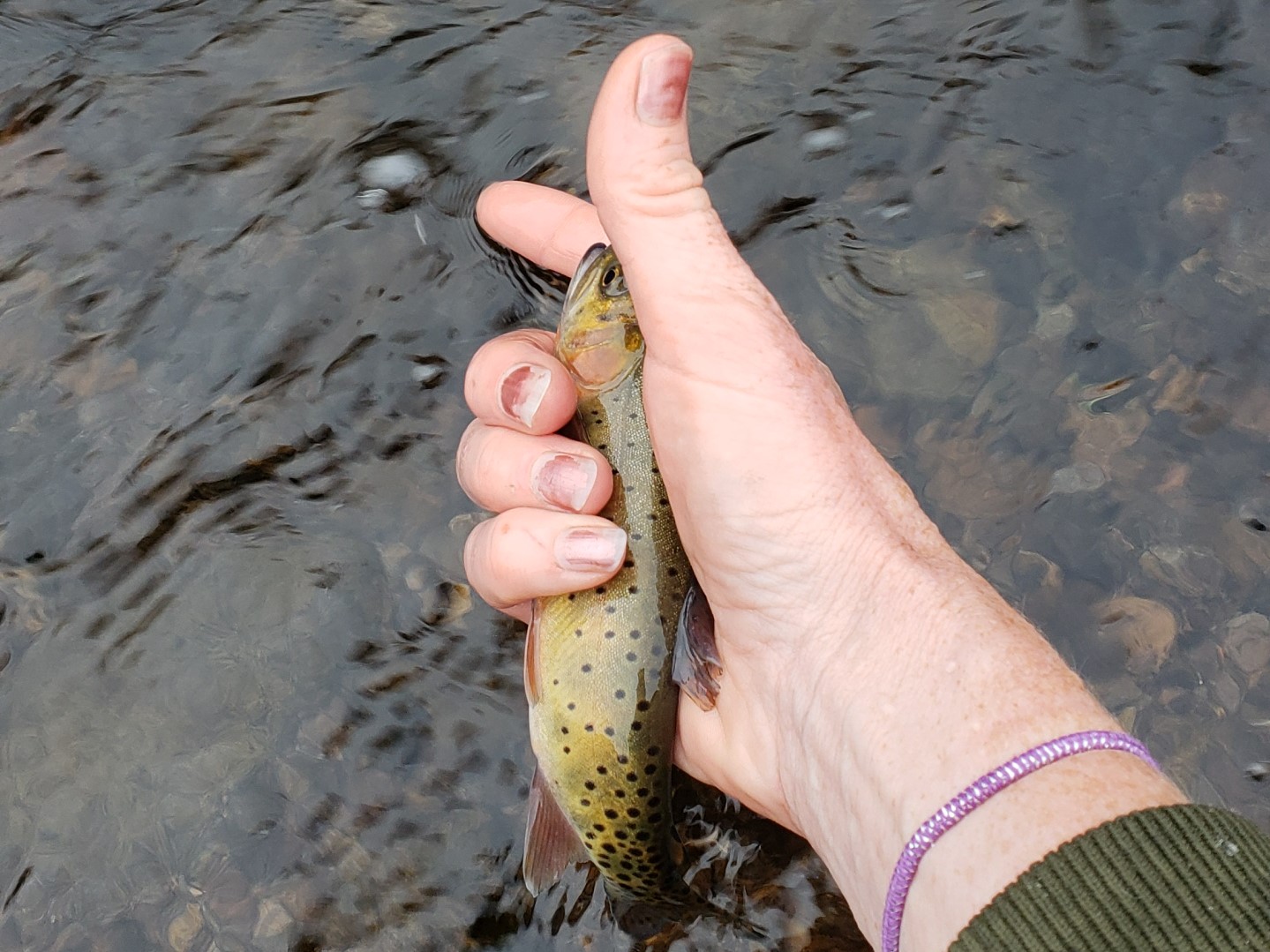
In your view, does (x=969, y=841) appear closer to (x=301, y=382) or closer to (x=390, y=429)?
(x=390, y=429)

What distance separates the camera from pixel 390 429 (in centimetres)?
423

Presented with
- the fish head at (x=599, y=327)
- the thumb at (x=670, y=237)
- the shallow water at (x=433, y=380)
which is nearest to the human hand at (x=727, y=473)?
the thumb at (x=670, y=237)

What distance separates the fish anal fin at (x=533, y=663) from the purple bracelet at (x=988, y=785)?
3.96 ft

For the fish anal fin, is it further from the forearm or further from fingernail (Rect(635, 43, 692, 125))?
fingernail (Rect(635, 43, 692, 125))

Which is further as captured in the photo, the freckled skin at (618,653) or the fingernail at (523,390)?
the fingernail at (523,390)

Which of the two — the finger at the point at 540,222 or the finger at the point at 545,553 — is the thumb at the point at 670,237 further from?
the finger at the point at 540,222

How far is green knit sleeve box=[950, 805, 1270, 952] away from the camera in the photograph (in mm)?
1784

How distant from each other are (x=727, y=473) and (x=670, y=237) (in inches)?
23.7

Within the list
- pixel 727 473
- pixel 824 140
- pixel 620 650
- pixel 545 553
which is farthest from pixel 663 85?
pixel 824 140

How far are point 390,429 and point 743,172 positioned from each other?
186 centimetres

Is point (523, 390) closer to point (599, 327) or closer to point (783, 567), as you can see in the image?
point (599, 327)

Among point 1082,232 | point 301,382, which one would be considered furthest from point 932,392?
point 301,382

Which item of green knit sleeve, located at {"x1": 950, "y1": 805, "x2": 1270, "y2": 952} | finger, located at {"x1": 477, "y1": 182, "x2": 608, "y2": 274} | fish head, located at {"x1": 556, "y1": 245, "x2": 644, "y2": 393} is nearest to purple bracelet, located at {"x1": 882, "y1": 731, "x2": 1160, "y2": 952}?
green knit sleeve, located at {"x1": 950, "y1": 805, "x2": 1270, "y2": 952}

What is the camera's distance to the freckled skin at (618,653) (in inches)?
118
